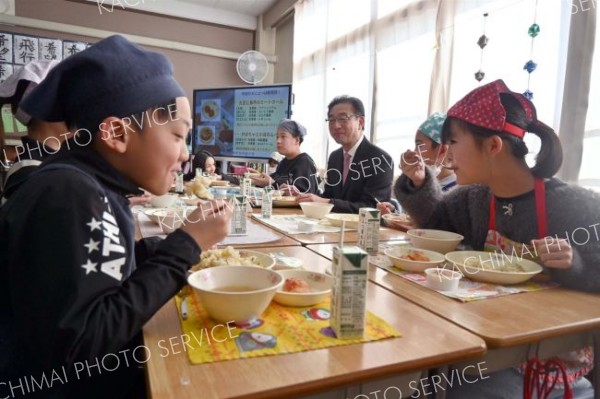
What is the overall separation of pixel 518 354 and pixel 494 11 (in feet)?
7.61

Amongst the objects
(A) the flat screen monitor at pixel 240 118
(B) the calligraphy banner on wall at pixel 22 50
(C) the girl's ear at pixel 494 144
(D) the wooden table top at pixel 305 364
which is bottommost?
(D) the wooden table top at pixel 305 364

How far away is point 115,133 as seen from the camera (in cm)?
80

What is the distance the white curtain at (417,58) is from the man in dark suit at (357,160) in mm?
626

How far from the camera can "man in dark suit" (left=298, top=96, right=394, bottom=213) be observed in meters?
2.52

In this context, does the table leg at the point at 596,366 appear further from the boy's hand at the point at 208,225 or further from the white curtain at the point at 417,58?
the white curtain at the point at 417,58

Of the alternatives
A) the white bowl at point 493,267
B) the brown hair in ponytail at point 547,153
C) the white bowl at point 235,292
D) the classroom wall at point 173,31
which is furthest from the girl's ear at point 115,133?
the classroom wall at point 173,31

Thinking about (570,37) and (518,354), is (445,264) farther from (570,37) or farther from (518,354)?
(570,37)

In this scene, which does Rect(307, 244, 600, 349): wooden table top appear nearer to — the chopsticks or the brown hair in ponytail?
the brown hair in ponytail

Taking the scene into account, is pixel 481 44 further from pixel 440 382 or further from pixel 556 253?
pixel 440 382

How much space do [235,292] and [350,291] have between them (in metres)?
0.21

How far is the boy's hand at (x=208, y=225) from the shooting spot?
0.81 metres

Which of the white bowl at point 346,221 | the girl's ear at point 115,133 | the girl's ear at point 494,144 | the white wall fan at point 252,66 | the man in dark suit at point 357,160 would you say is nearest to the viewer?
the girl's ear at point 115,133

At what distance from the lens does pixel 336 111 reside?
2.65 metres

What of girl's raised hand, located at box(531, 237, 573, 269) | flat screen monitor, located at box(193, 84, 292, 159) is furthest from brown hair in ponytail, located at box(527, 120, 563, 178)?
flat screen monitor, located at box(193, 84, 292, 159)
